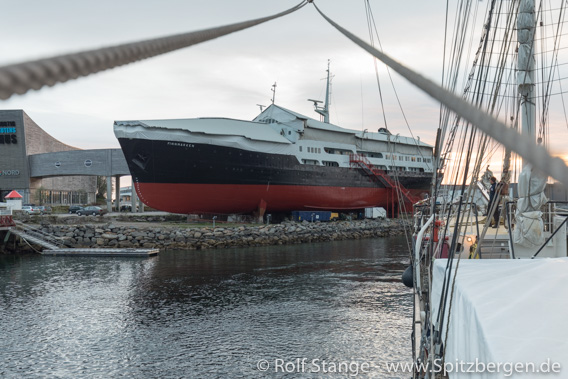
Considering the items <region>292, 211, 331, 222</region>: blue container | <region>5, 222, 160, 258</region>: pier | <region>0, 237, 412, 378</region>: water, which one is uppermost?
<region>292, 211, 331, 222</region>: blue container

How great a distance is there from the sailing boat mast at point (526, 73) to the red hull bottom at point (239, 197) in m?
22.3

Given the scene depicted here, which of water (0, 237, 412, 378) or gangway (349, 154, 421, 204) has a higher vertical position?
gangway (349, 154, 421, 204)

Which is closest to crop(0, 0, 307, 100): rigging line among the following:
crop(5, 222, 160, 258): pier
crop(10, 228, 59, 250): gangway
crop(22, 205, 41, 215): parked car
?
crop(5, 222, 160, 258): pier

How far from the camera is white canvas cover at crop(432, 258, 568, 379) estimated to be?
2947 millimetres

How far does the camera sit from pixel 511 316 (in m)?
3.40

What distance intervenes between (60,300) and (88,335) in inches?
153

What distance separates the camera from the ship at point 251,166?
28188 millimetres

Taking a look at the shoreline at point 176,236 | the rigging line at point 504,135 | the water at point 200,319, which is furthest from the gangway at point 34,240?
the rigging line at point 504,135

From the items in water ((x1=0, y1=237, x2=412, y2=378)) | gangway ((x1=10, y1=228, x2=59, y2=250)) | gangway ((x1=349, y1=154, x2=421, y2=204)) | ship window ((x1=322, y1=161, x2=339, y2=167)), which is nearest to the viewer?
water ((x1=0, y1=237, x2=412, y2=378))

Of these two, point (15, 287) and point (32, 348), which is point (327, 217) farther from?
point (32, 348)

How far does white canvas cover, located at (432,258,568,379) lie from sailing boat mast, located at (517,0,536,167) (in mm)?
5826

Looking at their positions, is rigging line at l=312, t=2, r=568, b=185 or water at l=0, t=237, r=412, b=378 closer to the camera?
rigging line at l=312, t=2, r=568, b=185

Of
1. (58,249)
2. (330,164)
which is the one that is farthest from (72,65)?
(330,164)

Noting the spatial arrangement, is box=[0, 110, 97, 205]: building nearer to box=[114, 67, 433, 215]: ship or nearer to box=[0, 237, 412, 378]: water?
box=[114, 67, 433, 215]: ship
